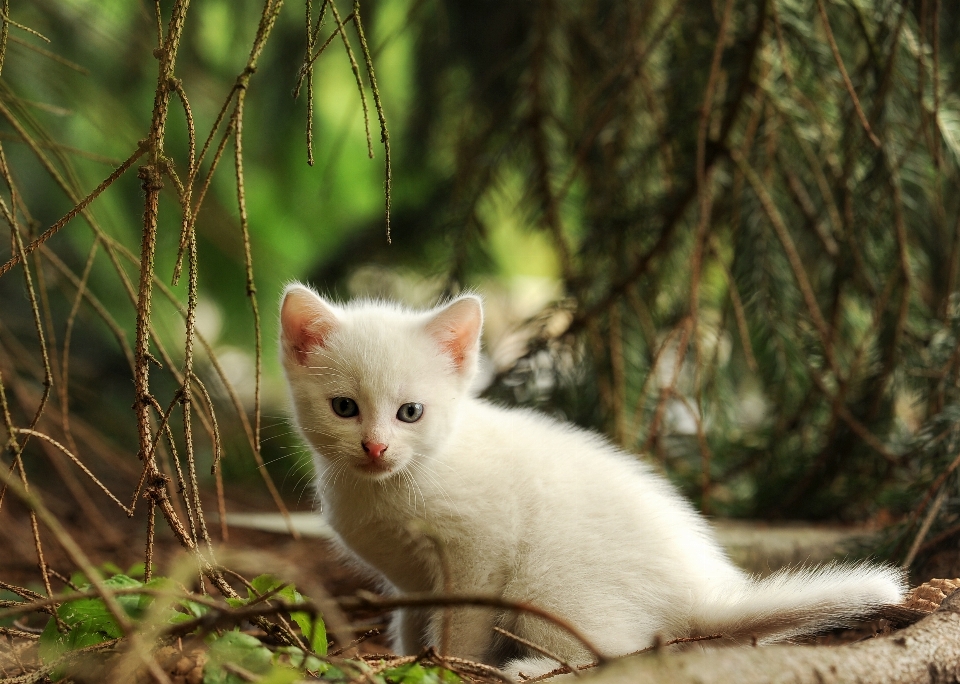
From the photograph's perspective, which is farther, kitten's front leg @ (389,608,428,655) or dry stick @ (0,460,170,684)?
kitten's front leg @ (389,608,428,655)

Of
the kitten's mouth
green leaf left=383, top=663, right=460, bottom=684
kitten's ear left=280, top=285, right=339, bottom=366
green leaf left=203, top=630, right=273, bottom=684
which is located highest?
kitten's ear left=280, top=285, right=339, bottom=366

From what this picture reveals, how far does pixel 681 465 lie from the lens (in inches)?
140

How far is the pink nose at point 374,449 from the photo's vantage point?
192cm

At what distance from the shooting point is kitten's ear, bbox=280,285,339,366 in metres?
2.08

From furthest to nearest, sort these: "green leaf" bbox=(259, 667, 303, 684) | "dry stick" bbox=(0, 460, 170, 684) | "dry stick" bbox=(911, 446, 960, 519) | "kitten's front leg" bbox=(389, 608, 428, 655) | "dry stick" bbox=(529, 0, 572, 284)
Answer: "dry stick" bbox=(529, 0, 572, 284), "kitten's front leg" bbox=(389, 608, 428, 655), "dry stick" bbox=(911, 446, 960, 519), "green leaf" bbox=(259, 667, 303, 684), "dry stick" bbox=(0, 460, 170, 684)

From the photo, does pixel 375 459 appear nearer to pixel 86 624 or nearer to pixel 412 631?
pixel 412 631

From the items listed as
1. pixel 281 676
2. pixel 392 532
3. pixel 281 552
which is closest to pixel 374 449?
pixel 392 532

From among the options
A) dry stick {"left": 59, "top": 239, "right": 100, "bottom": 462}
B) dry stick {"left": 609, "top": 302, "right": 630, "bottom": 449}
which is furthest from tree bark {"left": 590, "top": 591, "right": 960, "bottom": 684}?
dry stick {"left": 609, "top": 302, "right": 630, "bottom": 449}

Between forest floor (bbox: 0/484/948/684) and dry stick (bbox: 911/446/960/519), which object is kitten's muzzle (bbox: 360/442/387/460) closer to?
forest floor (bbox: 0/484/948/684)

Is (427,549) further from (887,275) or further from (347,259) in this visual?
(347,259)

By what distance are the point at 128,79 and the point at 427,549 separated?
101 inches

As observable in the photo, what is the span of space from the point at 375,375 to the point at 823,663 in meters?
1.16

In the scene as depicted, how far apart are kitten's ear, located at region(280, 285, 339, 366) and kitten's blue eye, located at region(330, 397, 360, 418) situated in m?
0.17

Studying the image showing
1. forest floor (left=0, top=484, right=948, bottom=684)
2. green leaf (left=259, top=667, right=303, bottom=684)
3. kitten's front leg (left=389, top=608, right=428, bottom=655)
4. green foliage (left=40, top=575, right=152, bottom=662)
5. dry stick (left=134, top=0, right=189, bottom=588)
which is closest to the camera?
green leaf (left=259, top=667, right=303, bottom=684)
